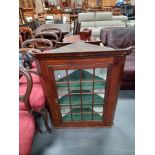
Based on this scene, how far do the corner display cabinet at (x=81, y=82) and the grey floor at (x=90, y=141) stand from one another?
8 cm

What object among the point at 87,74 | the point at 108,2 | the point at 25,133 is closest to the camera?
the point at 25,133

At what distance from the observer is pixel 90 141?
149cm

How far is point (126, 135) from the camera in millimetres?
1547

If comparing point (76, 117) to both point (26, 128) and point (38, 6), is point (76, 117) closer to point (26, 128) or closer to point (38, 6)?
point (26, 128)

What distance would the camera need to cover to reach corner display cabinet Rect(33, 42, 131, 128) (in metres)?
1.22

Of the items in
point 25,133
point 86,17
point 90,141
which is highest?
point 86,17

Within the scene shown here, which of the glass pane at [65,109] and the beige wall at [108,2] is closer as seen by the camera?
the glass pane at [65,109]

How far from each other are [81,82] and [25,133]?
563 mm

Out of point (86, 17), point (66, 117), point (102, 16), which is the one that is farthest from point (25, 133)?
point (102, 16)

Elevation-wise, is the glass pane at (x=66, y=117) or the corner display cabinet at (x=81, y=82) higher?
the corner display cabinet at (x=81, y=82)

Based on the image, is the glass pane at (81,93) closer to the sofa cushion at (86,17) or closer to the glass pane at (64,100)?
the glass pane at (64,100)

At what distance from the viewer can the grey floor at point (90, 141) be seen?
140cm

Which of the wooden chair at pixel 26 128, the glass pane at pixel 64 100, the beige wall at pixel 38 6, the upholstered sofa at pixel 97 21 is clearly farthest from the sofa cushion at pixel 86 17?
the wooden chair at pixel 26 128

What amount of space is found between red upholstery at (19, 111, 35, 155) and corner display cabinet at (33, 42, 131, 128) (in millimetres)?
302
